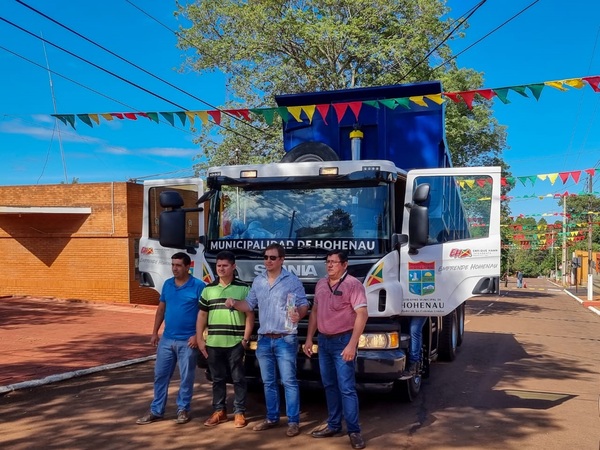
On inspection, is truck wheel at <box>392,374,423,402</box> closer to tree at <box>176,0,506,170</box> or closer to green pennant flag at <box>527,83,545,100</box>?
green pennant flag at <box>527,83,545,100</box>

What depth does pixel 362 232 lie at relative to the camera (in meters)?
6.21

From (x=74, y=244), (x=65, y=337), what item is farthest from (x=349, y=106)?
(x=74, y=244)

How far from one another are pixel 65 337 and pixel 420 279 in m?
8.99

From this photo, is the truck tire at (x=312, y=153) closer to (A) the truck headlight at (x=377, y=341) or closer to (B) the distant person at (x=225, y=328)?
(B) the distant person at (x=225, y=328)

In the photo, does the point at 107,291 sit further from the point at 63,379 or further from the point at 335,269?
the point at 335,269

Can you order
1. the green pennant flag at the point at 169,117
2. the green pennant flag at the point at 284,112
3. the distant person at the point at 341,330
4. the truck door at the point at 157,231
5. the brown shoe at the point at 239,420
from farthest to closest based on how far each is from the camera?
the green pennant flag at the point at 169,117, the green pennant flag at the point at 284,112, the truck door at the point at 157,231, the brown shoe at the point at 239,420, the distant person at the point at 341,330

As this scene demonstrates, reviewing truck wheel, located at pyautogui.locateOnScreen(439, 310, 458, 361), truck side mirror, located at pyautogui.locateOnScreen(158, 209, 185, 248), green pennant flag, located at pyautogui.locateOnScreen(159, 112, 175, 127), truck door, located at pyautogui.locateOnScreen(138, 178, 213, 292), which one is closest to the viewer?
truck side mirror, located at pyautogui.locateOnScreen(158, 209, 185, 248)

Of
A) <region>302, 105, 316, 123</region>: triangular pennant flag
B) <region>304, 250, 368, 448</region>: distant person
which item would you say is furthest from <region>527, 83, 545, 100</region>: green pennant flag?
<region>304, 250, 368, 448</region>: distant person

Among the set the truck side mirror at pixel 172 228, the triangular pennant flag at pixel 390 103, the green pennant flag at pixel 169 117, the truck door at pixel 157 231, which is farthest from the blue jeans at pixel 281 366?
the green pennant flag at pixel 169 117

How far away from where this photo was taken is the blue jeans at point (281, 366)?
18.3 feet

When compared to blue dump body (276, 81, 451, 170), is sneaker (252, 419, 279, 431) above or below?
below

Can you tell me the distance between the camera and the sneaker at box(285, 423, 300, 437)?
222 inches

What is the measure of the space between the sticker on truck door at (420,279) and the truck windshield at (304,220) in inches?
22.3

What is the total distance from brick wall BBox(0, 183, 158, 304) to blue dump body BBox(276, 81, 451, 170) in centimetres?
1298
